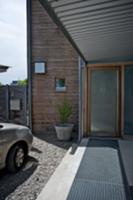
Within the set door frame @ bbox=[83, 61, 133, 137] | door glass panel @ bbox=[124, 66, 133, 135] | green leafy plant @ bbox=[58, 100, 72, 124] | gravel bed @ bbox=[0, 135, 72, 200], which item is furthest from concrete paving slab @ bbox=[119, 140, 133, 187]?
green leafy plant @ bbox=[58, 100, 72, 124]

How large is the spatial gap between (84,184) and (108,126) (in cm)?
309

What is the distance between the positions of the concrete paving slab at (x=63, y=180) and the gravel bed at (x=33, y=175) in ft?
0.55

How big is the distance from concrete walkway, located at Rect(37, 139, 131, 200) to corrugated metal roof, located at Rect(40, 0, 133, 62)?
7.37 feet

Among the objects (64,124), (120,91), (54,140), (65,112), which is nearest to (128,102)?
(120,91)

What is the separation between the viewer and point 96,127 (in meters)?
5.94

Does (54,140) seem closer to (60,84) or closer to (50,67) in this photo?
(60,84)

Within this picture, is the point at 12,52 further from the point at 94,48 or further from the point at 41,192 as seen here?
the point at 41,192

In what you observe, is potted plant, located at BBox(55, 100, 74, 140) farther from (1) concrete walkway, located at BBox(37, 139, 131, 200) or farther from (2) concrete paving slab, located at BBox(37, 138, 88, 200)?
(2) concrete paving slab, located at BBox(37, 138, 88, 200)

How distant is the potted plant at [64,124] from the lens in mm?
5969

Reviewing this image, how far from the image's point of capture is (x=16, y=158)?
11.9ft

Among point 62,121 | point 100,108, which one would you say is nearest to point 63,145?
point 62,121

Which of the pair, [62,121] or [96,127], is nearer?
[96,127]

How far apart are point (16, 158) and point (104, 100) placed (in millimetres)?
3155

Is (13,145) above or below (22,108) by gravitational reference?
below
